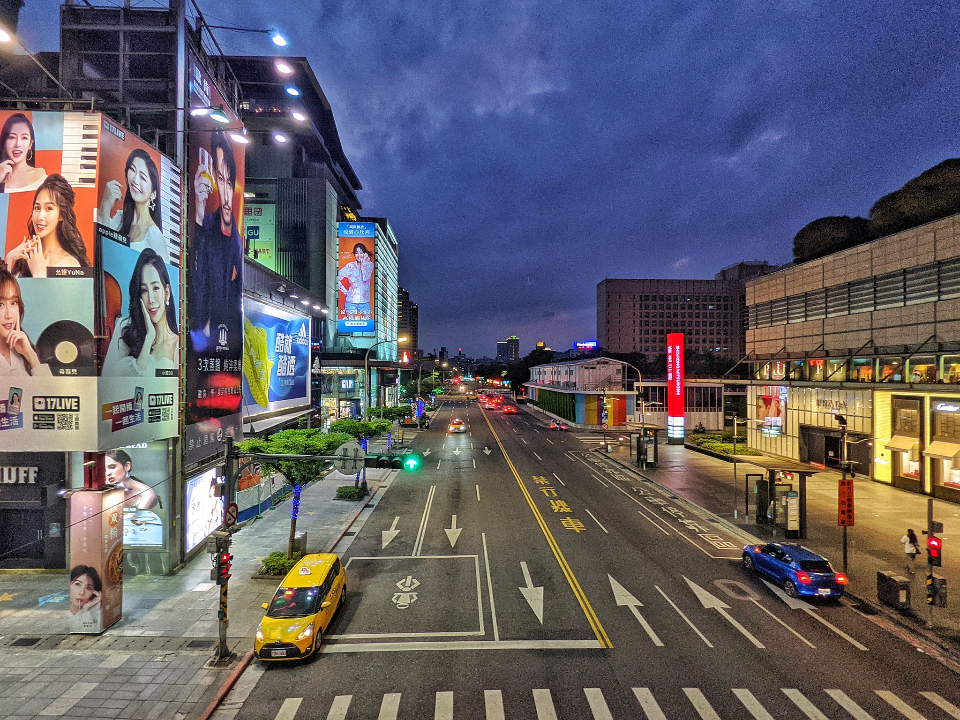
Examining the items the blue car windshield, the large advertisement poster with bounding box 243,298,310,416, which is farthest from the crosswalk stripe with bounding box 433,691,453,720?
the large advertisement poster with bounding box 243,298,310,416

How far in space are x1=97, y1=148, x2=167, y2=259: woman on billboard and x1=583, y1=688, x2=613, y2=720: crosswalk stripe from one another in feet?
62.0

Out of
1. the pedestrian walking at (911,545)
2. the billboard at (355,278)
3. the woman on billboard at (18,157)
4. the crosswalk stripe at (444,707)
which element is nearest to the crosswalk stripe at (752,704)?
the crosswalk stripe at (444,707)

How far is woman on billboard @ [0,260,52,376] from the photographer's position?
13383mm

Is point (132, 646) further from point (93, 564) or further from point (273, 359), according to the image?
point (273, 359)

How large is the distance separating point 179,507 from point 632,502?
77.4 ft

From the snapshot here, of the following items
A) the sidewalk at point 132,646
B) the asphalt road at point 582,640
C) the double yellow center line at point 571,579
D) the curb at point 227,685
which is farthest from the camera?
the double yellow center line at point 571,579

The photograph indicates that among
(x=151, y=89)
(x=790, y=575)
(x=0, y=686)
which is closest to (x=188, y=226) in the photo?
(x=151, y=89)

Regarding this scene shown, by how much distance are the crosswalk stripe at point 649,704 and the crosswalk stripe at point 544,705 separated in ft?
6.69

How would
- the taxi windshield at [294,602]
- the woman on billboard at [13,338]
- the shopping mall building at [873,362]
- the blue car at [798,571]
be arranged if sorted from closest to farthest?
the taxi windshield at [294,602] < the woman on billboard at [13,338] < the blue car at [798,571] < the shopping mall building at [873,362]

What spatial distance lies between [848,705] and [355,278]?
218ft

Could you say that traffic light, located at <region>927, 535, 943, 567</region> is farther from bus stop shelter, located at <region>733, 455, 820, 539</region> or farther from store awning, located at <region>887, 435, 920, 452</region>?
store awning, located at <region>887, 435, 920, 452</region>

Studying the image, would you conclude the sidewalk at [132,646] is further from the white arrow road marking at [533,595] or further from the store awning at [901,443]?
the store awning at [901,443]

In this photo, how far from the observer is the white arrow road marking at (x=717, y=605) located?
1312cm

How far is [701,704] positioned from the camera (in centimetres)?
1027
